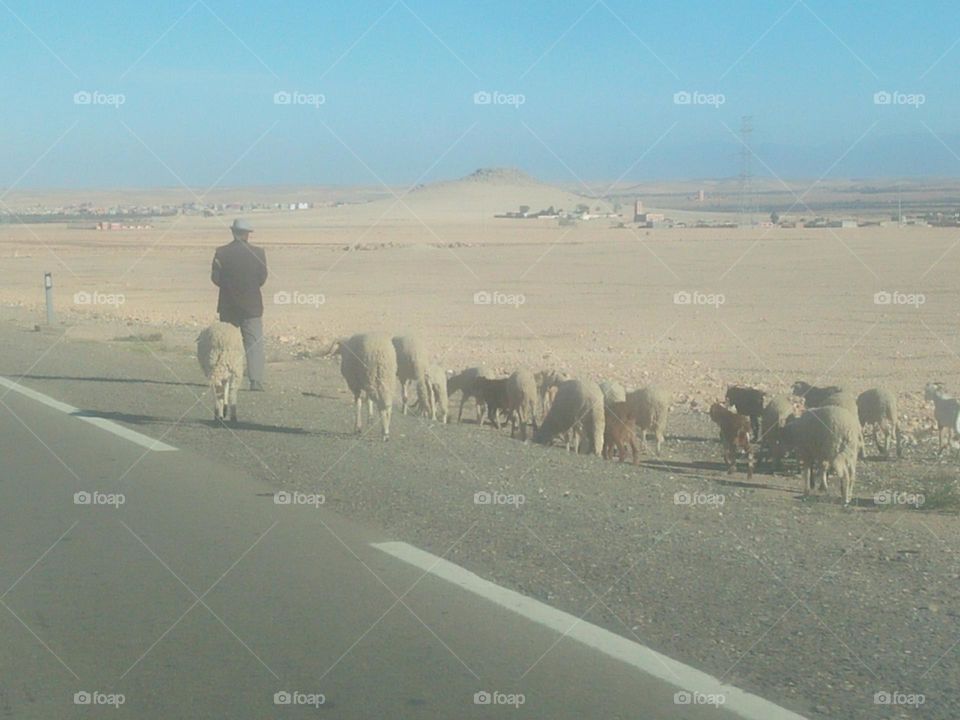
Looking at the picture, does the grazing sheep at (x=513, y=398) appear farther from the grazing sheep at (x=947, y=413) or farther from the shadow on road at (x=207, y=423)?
the grazing sheep at (x=947, y=413)

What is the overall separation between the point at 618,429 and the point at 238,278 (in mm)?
5635

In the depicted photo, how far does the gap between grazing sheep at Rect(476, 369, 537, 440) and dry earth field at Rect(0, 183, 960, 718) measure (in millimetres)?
1824

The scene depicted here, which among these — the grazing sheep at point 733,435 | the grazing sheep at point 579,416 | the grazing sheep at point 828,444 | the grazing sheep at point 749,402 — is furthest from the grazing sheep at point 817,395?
the grazing sheep at point 579,416

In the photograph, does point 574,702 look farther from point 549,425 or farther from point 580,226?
point 580,226

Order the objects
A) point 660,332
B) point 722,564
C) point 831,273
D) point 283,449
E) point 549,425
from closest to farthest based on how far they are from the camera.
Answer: point 722,564 < point 283,449 < point 549,425 < point 660,332 < point 831,273

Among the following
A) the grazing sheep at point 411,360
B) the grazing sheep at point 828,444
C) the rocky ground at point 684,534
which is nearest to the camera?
the rocky ground at point 684,534

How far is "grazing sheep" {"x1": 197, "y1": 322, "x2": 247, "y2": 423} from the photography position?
45.6 feet

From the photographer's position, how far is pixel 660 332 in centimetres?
2834

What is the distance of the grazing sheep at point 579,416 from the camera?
536 inches

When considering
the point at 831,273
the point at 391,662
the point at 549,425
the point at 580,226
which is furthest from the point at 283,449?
the point at 580,226

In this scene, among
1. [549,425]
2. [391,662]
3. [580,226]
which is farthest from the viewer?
[580,226]

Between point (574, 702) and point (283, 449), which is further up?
point (283, 449)

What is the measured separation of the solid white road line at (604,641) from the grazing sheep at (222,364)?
20.2ft

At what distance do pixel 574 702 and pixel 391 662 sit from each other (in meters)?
1.03
